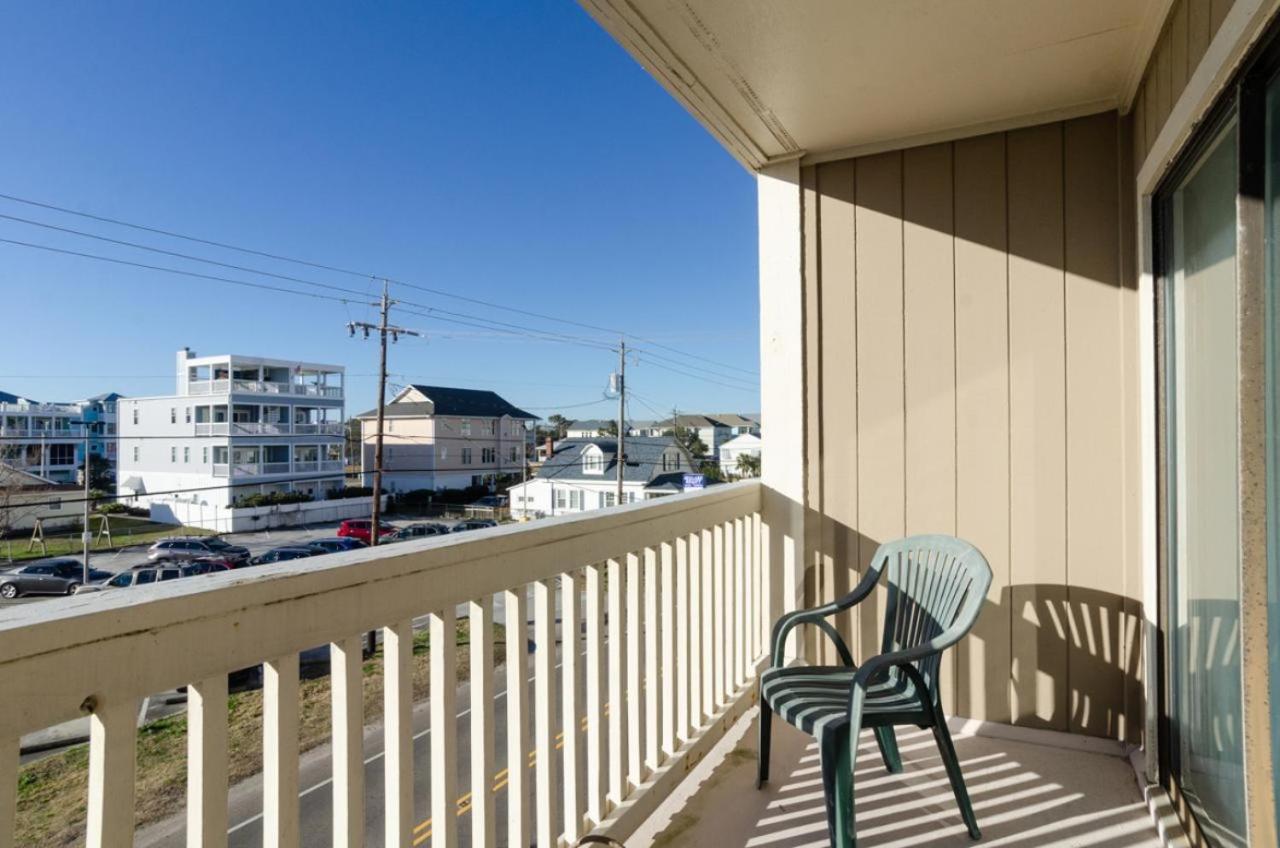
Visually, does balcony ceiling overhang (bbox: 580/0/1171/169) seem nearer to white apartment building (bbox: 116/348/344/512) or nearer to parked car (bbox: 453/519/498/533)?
parked car (bbox: 453/519/498/533)

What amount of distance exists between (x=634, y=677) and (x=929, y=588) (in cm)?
91

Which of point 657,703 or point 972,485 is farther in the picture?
point 972,485

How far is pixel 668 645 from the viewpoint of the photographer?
196 cm

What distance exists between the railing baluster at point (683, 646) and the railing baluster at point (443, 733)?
941 millimetres

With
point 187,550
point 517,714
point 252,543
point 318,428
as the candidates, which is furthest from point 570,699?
point 318,428

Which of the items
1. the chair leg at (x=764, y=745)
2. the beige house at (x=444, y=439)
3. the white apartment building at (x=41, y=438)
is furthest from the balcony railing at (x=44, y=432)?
the beige house at (x=444, y=439)

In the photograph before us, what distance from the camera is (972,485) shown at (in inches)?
91.8

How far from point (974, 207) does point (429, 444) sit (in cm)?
495

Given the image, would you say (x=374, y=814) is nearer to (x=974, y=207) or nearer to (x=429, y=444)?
(x=429, y=444)

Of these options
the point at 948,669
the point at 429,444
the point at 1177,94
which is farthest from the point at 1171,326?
the point at 429,444

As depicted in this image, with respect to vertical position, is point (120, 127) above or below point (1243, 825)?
above

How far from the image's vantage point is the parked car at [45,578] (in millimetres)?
1044

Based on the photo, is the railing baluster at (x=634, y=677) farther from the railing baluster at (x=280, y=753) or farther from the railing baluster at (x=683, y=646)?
the railing baluster at (x=280, y=753)

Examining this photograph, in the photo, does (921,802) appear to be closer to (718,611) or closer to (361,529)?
(718,611)
